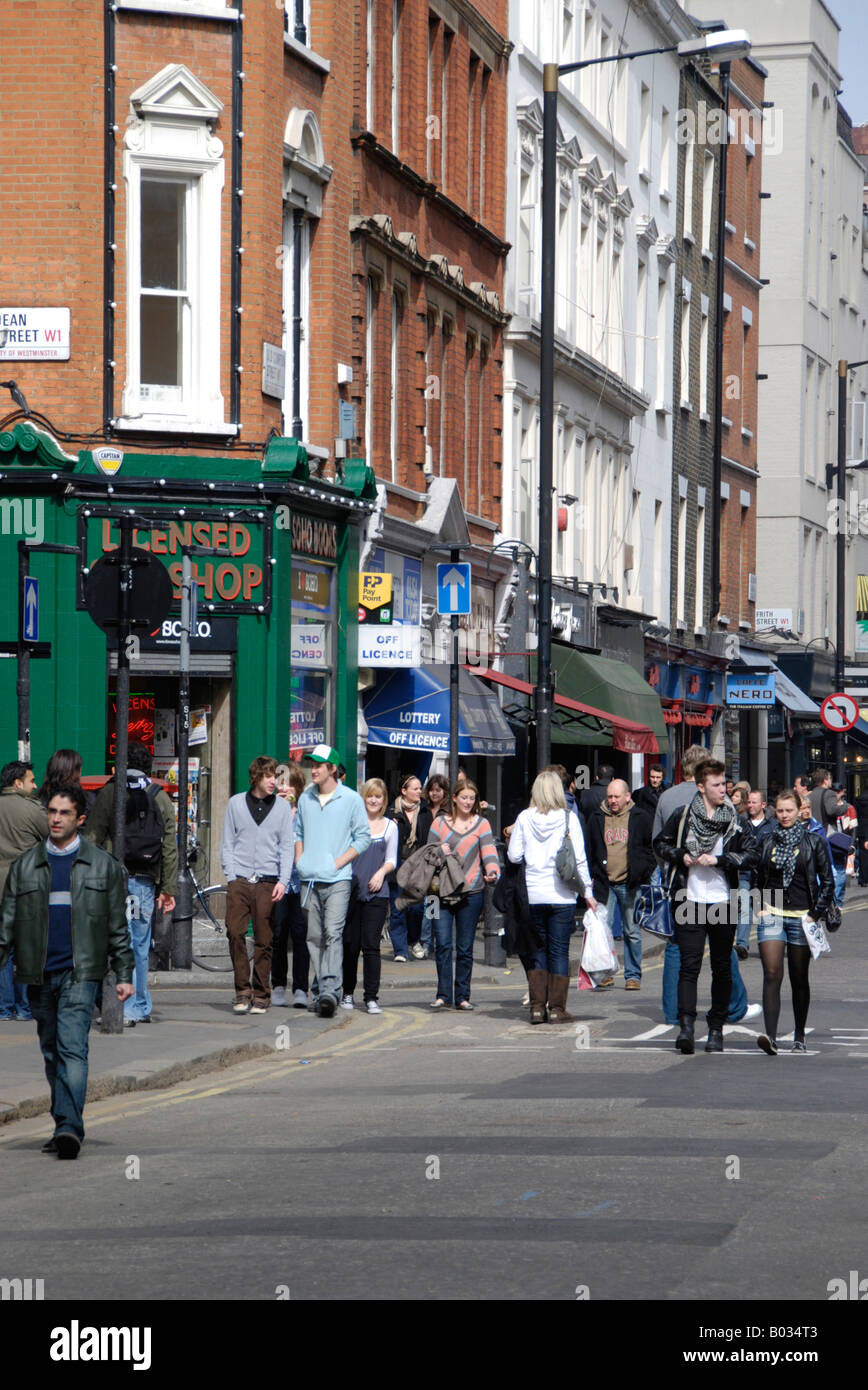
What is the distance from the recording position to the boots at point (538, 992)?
1595 centimetres

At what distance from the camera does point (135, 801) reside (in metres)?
15.1

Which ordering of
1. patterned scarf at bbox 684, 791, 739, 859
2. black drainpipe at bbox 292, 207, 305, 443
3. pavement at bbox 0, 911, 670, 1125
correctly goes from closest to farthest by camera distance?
pavement at bbox 0, 911, 670, 1125 → patterned scarf at bbox 684, 791, 739, 859 → black drainpipe at bbox 292, 207, 305, 443

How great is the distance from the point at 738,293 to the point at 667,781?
11943mm

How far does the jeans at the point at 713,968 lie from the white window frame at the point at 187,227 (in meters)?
9.47

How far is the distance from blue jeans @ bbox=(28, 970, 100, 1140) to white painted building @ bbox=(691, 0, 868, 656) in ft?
143

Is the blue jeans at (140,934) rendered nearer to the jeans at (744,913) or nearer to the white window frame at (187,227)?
the jeans at (744,913)

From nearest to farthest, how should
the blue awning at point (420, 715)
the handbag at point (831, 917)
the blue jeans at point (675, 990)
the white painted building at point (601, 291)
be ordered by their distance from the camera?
1. the handbag at point (831, 917)
2. the blue jeans at point (675, 990)
3. the blue awning at point (420, 715)
4. the white painted building at point (601, 291)

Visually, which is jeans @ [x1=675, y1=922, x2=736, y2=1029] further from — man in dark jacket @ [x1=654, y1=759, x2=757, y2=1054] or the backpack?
the backpack

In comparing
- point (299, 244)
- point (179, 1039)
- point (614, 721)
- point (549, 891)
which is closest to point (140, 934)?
point (179, 1039)

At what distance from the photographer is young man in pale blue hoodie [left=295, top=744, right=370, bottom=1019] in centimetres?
1614

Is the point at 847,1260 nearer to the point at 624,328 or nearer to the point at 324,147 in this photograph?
the point at 324,147

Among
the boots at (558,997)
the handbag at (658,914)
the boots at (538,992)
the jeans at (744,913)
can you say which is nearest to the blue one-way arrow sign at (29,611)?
the boots at (538,992)

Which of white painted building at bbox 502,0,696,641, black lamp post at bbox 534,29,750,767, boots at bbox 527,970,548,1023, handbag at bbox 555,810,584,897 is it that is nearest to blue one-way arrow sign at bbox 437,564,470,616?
black lamp post at bbox 534,29,750,767
